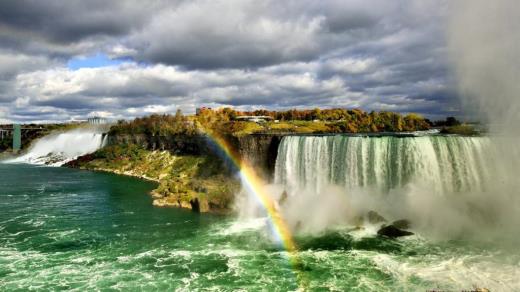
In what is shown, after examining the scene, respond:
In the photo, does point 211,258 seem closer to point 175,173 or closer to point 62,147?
point 175,173

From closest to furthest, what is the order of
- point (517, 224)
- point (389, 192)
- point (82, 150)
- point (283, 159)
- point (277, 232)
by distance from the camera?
point (517, 224) < point (277, 232) < point (389, 192) < point (283, 159) < point (82, 150)

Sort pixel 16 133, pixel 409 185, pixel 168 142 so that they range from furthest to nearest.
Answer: pixel 16 133 → pixel 168 142 → pixel 409 185

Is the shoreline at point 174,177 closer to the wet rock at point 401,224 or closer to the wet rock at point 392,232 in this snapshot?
the wet rock at point 392,232

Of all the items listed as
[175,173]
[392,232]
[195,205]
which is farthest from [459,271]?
[175,173]

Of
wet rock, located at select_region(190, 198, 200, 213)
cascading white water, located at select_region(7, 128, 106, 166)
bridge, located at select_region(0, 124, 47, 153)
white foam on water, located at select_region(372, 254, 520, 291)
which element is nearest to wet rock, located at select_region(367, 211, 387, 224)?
white foam on water, located at select_region(372, 254, 520, 291)

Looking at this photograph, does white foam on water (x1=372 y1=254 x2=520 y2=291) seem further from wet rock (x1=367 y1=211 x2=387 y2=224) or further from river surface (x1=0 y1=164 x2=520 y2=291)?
wet rock (x1=367 y1=211 x2=387 y2=224)

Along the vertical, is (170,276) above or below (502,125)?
below

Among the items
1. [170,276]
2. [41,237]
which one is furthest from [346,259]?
[41,237]

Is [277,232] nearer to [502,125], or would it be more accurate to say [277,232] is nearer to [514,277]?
[514,277]
